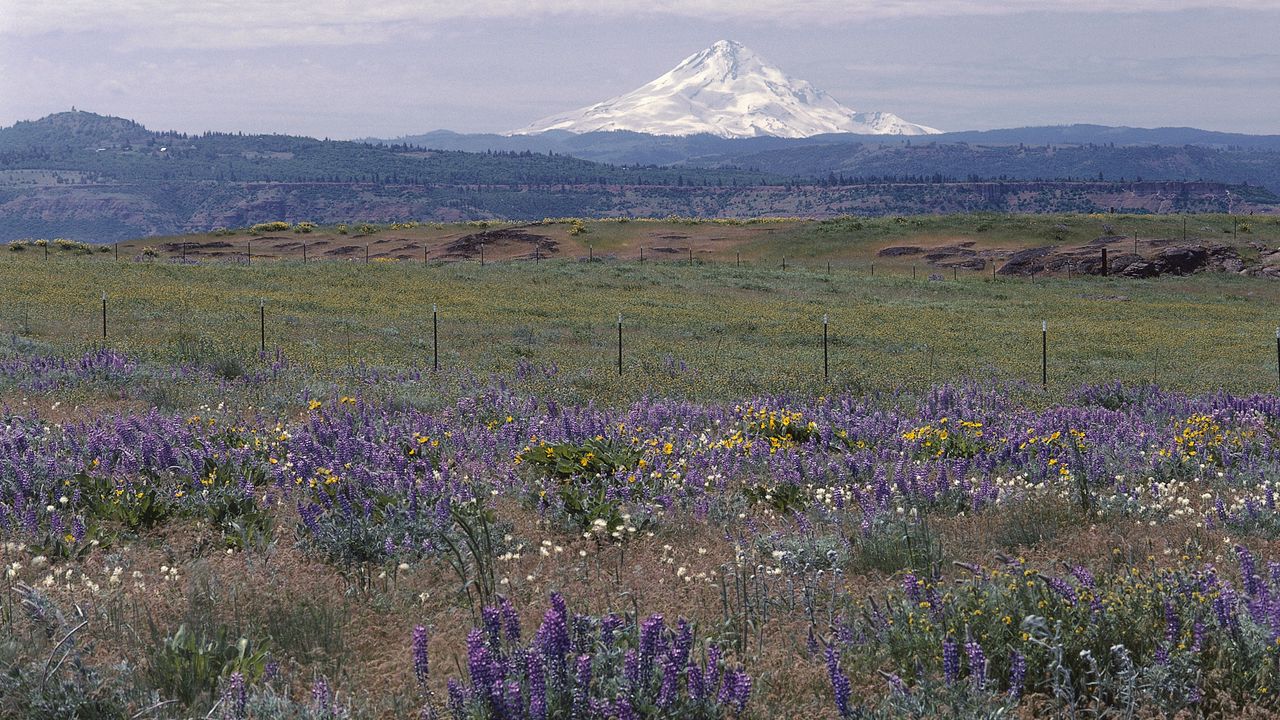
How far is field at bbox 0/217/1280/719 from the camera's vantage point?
4.98m

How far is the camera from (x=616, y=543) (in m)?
7.96

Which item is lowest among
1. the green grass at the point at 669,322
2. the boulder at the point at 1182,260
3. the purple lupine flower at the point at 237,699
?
the green grass at the point at 669,322

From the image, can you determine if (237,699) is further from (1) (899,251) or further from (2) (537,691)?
(1) (899,251)

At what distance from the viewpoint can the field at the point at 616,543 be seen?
4.98 metres

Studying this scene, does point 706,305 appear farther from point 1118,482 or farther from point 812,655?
point 812,655

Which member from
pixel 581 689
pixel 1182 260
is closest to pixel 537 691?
pixel 581 689

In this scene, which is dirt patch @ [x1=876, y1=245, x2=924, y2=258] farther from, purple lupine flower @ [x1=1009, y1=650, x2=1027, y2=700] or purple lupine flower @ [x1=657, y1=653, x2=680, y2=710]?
purple lupine flower @ [x1=657, y1=653, x2=680, y2=710]

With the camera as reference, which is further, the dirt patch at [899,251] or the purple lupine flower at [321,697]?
the dirt patch at [899,251]

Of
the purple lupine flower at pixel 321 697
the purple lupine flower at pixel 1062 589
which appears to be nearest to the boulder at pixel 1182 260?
the purple lupine flower at pixel 1062 589

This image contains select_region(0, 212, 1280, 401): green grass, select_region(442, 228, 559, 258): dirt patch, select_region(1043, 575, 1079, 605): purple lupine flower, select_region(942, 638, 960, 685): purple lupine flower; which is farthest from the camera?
select_region(442, 228, 559, 258): dirt patch

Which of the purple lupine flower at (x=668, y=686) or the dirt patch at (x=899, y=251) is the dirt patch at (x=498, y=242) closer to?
the dirt patch at (x=899, y=251)

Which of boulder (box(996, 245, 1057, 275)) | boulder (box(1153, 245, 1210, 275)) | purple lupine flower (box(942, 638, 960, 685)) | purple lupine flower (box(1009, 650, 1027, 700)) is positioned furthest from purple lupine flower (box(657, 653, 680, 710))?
boulder (box(996, 245, 1057, 275))

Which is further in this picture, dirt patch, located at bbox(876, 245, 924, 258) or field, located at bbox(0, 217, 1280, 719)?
dirt patch, located at bbox(876, 245, 924, 258)

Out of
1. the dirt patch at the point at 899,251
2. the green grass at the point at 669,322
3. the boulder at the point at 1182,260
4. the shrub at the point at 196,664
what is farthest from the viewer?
the dirt patch at the point at 899,251
